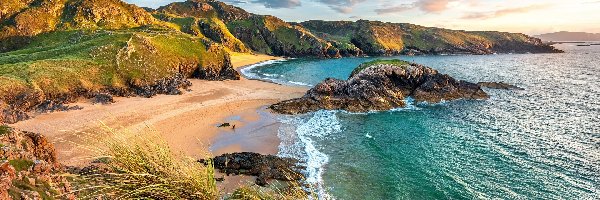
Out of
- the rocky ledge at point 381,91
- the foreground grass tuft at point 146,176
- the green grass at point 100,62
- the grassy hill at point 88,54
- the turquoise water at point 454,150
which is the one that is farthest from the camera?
the rocky ledge at point 381,91

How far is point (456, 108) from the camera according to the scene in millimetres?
55125

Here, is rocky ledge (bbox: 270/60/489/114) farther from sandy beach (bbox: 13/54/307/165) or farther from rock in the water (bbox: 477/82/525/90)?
A: rock in the water (bbox: 477/82/525/90)

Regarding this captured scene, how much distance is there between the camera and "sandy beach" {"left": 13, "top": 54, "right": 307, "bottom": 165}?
34.6 metres

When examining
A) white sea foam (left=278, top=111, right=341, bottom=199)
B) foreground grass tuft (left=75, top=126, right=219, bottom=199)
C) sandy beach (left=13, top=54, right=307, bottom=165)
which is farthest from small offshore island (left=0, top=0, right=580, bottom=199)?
white sea foam (left=278, top=111, right=341, bottom=199)

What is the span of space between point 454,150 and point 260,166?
62.8ft

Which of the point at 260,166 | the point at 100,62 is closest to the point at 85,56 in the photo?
the point at 100,62

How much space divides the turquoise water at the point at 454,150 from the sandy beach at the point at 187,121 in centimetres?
388

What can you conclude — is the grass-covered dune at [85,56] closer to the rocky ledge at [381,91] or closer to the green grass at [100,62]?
the green grass at [100,62]

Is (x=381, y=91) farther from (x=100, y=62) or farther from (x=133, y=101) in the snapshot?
(x=100, y=62)

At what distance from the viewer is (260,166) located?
2956cm

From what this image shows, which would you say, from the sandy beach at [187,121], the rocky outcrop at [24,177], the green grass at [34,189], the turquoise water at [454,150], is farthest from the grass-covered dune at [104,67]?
the green grass at [34,189]

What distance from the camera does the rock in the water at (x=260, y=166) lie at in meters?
27.9

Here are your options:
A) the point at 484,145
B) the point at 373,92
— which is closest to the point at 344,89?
the point at 373,92

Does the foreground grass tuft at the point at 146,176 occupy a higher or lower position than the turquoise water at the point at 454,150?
higher
